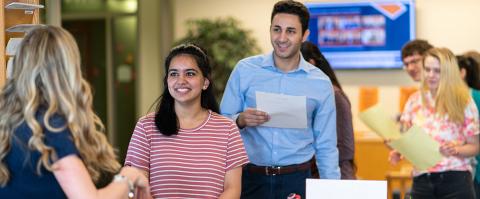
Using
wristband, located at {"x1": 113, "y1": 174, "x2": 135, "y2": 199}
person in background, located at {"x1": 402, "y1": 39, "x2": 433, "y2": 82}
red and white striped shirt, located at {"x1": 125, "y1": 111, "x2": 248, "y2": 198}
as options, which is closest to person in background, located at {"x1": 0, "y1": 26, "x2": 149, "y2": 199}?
wristband, located at {"x1": 113, "y1": 174, "x2": 135, "y2": 199}

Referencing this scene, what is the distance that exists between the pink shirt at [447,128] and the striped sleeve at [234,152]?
5.58ft

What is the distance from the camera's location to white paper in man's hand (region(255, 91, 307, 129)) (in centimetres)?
368

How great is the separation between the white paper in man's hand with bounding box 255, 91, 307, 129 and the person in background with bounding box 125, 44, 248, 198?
0.55 meters

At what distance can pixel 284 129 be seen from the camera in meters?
3.75

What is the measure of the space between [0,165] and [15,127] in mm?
115

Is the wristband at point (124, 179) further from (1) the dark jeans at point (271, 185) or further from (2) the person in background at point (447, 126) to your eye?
(2) the person in background at point (447, 126)

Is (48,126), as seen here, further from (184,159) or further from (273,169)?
(273,169)

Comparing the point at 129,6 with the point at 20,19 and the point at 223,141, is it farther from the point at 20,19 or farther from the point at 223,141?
the point at 223,141

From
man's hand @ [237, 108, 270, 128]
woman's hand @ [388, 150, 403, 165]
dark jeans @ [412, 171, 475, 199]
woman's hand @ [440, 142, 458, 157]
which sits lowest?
dark jeans @ [412, 171, 475, 199]

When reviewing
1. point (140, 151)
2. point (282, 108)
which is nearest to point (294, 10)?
point (282, 108)

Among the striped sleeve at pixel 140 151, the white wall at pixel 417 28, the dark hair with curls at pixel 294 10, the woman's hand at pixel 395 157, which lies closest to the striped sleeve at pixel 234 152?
the striped sleeve at pixel 140 151

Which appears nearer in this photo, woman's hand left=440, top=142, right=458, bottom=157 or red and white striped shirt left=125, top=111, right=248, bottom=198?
red and white striped shirt left=125, top=111, right=248, bottom=198

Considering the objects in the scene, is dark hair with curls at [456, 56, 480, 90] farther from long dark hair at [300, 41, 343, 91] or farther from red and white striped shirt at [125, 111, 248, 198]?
red and white striped shirt at [125, 111, 248, 198]

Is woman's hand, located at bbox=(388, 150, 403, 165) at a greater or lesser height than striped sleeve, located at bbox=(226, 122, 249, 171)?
lesser
